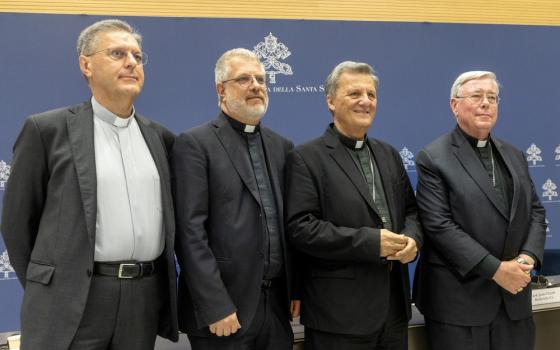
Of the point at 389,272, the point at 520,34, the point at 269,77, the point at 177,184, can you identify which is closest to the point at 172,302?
the point at 177,184

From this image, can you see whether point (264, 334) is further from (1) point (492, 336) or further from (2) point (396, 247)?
(1) point (492, 336)

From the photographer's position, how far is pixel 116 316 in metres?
1.77

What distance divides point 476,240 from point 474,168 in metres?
0.32

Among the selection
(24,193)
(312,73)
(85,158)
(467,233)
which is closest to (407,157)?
(312,73)

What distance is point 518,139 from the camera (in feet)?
12.7

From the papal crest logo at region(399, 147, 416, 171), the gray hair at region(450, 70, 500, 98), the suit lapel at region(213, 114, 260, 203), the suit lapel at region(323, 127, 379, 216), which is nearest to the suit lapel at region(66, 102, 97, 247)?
the suit lapel at region(213, 114, 260, 203)

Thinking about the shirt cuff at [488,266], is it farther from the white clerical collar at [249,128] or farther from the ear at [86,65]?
the ear at [86,65]

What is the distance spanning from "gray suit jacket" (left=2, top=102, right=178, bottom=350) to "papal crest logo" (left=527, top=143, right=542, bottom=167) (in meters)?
3.21

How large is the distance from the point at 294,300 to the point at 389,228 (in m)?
0.50

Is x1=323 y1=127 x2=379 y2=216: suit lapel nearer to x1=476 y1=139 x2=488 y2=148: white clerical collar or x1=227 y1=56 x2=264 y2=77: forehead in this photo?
x1=227 y1=56 x2=264 y2=77: forehead

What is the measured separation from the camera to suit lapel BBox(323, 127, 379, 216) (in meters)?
2.15

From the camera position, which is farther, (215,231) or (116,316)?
(215,231)

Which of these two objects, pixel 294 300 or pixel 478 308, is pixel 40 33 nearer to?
pixel 294 300

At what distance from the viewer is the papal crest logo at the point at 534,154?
388cm
